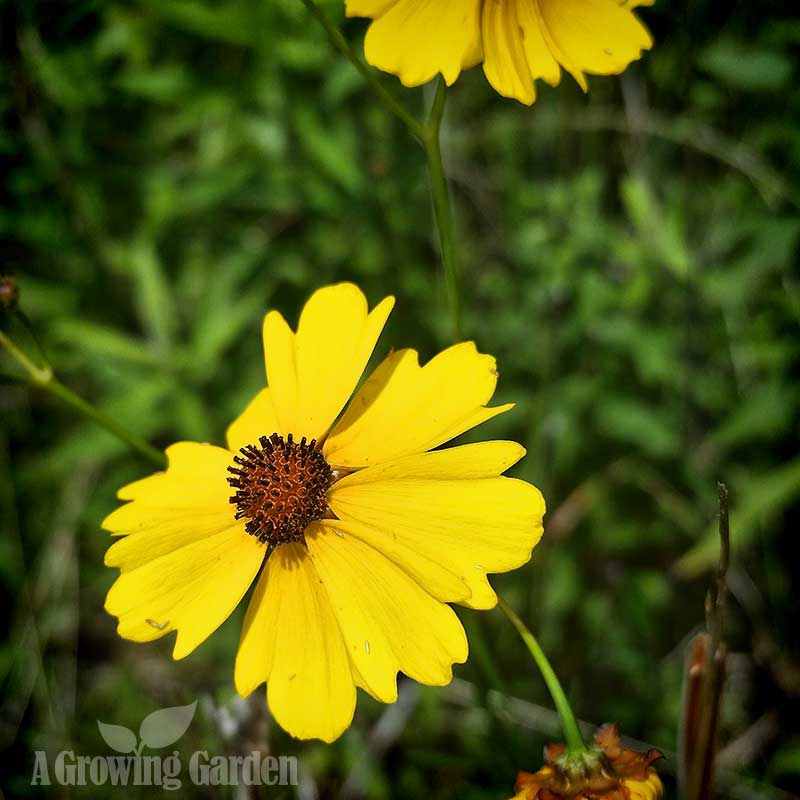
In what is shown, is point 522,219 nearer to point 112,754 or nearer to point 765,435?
point 765,435

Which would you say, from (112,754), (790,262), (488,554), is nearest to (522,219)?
(790,262)

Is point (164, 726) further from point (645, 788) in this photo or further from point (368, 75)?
point (368, 75)

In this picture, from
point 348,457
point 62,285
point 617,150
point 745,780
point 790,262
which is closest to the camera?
point 348,457

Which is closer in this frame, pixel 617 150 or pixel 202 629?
pixel 202 629

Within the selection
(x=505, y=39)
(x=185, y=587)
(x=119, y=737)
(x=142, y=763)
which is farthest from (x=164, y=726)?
(x=505, y=39)

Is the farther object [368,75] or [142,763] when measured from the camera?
[142,763]

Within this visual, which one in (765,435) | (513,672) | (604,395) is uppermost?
(604,395)

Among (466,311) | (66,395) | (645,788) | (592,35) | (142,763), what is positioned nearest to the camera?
(645,788)
